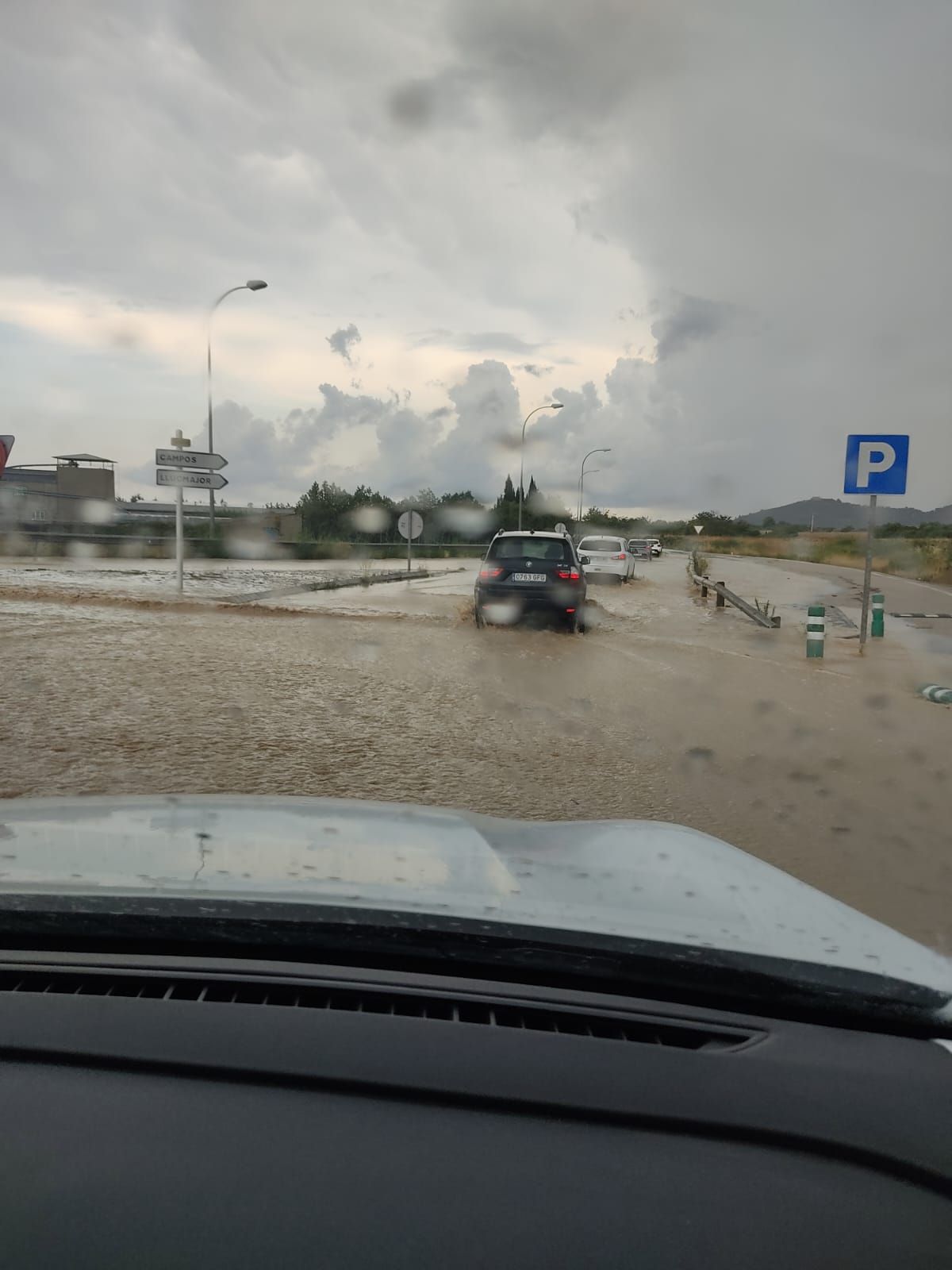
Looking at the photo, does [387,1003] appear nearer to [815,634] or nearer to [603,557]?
[815,634]

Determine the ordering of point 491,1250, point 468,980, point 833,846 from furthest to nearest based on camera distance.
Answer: point 833,846 → point 468,980 → point 491,1250

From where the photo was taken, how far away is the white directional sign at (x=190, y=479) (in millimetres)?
20891

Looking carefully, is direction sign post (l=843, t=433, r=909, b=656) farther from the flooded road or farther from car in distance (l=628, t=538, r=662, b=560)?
car in distance (l=628, t=538, r=662, b=560)

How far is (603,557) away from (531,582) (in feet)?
62.1

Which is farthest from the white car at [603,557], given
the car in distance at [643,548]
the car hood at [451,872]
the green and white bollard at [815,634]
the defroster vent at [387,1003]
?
the car in distance at [643,548]

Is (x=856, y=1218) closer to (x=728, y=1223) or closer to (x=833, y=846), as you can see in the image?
(x=728, y=1223)

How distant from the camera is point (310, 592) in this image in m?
25.6

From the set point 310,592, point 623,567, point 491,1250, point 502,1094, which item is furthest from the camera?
point 623,567

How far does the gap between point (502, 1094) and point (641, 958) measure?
41 centimetres

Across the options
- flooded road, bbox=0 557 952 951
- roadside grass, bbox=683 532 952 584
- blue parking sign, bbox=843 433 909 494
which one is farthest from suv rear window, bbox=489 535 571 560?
roadside grass, bbox=683 532 952 584

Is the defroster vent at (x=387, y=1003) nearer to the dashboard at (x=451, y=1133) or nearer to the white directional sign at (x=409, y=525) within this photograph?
the dashboard at (x=451, y=1133)

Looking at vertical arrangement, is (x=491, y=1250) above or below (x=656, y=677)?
above

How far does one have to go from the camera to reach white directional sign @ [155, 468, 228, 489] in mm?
20891

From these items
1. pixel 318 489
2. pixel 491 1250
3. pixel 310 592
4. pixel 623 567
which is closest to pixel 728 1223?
pixel 491 1250
